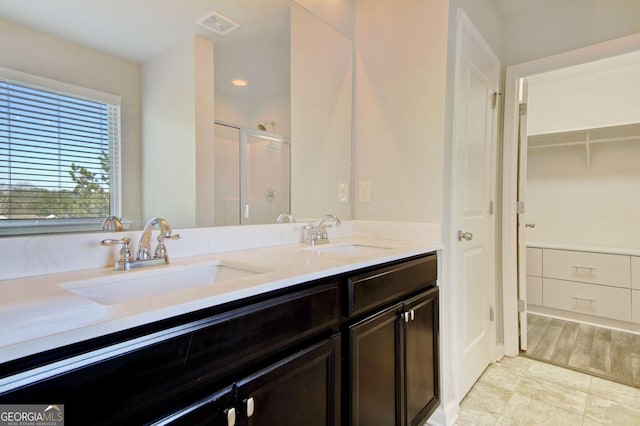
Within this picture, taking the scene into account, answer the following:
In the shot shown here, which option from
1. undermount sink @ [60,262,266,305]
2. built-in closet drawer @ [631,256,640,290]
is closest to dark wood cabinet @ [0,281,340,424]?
undermount sink @ [60,262,266,305]

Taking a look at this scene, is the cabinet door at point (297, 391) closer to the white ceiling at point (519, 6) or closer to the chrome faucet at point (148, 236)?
the chrome faucet at point (148, 236)

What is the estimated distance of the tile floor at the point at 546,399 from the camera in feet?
5.32

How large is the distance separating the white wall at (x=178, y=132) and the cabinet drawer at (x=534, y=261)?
3.14 meters

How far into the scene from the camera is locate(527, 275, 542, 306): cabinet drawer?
10.2 ft

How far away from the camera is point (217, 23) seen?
1.33m

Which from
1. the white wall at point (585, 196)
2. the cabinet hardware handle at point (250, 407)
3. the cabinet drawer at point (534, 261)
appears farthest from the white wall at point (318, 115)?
the white wall at point (585, 196)

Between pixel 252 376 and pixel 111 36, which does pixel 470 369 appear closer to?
pixel 252 376

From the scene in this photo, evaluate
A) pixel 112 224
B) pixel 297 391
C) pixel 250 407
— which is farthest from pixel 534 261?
pixel 112 224

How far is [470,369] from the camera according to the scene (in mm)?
1887

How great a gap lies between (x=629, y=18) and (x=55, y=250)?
301cm

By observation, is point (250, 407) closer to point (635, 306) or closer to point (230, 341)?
point (230, 341)

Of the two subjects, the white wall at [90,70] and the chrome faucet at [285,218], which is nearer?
the white wall at [90,70]

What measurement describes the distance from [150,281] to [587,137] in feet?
12.7

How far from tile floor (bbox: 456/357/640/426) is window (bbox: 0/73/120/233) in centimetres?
195
